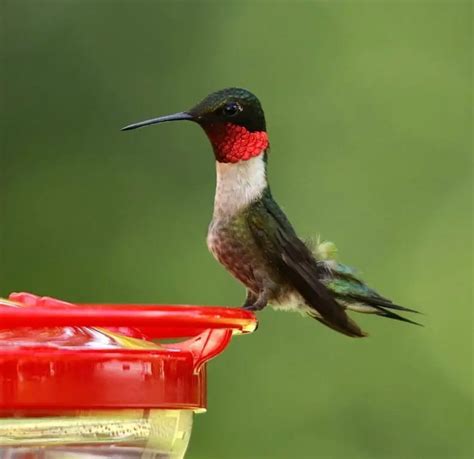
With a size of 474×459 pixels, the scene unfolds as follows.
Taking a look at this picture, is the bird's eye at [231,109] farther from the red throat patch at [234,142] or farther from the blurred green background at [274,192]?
the blurred green background at [274,192]

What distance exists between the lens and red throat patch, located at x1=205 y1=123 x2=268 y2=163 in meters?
2.02

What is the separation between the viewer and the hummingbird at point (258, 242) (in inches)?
79.4

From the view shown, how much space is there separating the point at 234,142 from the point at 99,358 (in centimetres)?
53

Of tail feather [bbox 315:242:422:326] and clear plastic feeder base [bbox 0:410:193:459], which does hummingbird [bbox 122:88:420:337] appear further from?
clear plastic feeder base [bbox 0:410:193:459]

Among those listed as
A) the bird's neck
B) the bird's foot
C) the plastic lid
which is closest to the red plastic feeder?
the plastic lid

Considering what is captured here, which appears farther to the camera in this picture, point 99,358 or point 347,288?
point 347,288

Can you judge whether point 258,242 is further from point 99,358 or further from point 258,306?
point 99,358

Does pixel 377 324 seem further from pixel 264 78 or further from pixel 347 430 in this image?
pixel 264 78

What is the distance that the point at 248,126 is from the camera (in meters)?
2.04

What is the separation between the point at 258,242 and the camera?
83.1 inches

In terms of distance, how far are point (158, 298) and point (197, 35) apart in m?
1.01

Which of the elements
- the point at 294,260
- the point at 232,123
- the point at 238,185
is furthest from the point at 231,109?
the point at 294,260

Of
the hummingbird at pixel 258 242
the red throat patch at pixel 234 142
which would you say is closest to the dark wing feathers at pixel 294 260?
the hummingbird at pixel 258 242

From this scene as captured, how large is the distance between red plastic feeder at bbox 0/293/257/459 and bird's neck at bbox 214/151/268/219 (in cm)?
34
